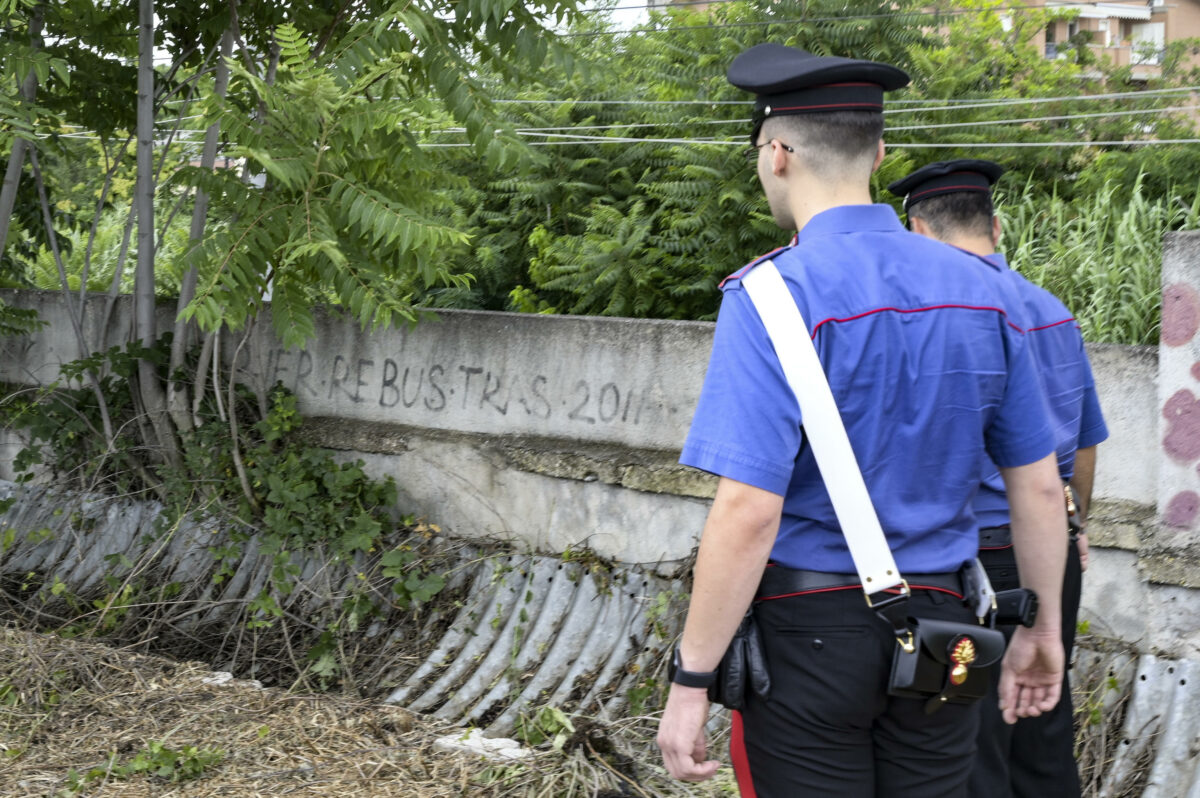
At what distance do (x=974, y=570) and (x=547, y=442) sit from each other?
331 cm

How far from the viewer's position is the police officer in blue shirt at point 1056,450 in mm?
2793

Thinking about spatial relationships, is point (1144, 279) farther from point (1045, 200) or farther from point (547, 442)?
point (547, 442)

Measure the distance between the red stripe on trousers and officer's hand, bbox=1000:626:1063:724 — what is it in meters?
0.71

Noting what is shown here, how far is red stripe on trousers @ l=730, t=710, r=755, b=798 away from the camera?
2.14m

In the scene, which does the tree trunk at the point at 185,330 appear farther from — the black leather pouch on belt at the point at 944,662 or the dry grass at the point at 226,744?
the black leather pouch on belt at the point at 944,662

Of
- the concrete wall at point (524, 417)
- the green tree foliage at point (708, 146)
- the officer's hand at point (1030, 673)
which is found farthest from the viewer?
the green tree foliage at point (708, 146)

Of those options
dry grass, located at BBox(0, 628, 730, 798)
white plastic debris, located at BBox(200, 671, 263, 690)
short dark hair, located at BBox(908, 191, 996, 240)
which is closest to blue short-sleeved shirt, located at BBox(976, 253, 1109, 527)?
short dark hair, located at BBox(908, 191, 996, 240)

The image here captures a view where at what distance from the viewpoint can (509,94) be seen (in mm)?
9578

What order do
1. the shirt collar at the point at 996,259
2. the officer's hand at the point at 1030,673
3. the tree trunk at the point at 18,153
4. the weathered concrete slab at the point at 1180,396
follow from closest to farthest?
the officer's hand at the point at 1030,673 → the shirt collar at the point at 996,259 → the weathered concrete slab at the point at 1180,396 → the tree trunk at the point at 18,153

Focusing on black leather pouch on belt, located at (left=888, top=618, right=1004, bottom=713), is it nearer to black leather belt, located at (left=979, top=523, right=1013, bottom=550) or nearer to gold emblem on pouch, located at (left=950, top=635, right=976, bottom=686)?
gold emblem on pouch, located at (left=950, top=635, right=976, bottom=686)

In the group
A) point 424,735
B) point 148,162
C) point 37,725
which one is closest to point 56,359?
point 148,162

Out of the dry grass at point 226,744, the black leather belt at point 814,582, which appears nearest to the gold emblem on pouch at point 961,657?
the black leather belt at point 814,582

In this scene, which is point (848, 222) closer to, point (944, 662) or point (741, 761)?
point (944, 662)

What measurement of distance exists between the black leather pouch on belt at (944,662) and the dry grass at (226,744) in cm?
189
